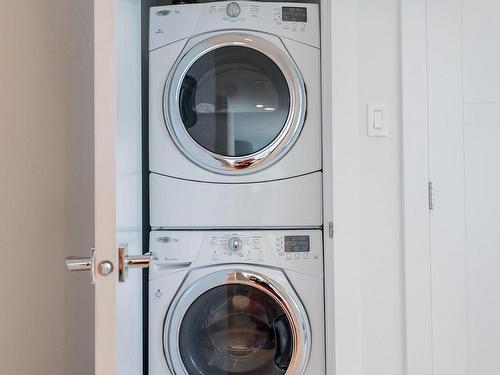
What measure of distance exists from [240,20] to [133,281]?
102cm

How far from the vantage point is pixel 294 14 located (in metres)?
1.46

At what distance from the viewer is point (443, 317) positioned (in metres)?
1.33

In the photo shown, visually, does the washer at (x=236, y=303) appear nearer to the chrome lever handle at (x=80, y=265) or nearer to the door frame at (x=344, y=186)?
the door frame at (x=344, y=186)

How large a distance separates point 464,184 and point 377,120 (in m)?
0.38

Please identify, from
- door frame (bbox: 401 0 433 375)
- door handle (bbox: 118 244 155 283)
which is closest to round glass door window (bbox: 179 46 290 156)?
door frame (bbox: 401 0 433 375)

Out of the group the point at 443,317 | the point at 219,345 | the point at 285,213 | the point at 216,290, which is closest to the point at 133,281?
the point at 216,290

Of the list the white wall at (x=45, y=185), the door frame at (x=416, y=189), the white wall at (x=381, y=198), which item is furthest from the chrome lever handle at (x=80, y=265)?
the door frame at (x=416, y=189)

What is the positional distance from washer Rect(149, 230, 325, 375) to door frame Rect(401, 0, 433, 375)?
1.02 feet

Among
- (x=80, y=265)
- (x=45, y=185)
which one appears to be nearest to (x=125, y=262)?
(x=80, y=265)

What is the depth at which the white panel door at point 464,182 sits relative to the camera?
133cm

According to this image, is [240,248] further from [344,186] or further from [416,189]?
[416,189]

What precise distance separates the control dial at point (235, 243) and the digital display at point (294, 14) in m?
0.86

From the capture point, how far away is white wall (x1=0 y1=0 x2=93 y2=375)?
2.96ft

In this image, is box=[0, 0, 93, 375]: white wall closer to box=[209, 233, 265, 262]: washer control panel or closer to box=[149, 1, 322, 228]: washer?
box=[149, 1, 322, 228]: washer
